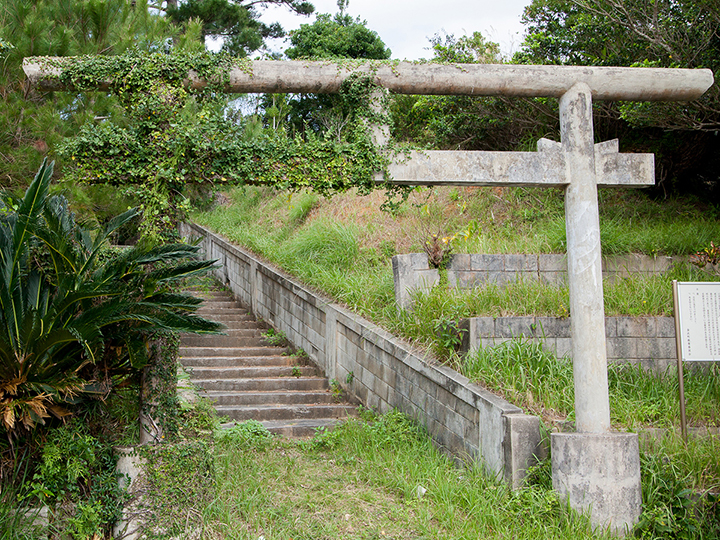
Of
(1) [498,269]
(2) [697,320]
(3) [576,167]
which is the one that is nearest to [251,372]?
(1) [498,269]

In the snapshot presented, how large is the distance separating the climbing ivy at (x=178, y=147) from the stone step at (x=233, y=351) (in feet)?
18.0

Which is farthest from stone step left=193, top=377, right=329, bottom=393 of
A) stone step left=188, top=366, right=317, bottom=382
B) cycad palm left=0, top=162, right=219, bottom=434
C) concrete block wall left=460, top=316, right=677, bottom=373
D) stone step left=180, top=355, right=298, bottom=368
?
cycad palm left=0, top=162, right=219, bottom=434

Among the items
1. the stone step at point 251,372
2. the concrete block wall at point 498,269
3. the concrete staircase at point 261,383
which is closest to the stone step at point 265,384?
the concrete staircase at point 261,383

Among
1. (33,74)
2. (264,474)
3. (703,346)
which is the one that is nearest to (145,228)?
(33,74)

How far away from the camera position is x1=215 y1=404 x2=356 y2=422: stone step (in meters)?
A: 7.57

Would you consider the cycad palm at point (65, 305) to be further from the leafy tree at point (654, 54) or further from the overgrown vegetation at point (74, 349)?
the leafy tree at point (654, 54)

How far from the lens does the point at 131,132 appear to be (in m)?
4.68

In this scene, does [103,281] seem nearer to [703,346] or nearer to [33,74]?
[33,74]

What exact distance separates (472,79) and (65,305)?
11.7 feet

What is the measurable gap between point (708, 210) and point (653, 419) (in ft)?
17.1

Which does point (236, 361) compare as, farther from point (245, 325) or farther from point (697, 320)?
point (697, 320)

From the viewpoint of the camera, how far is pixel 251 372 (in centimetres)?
920

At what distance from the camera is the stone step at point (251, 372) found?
29.2ft

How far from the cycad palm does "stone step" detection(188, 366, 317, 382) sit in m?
4.33
